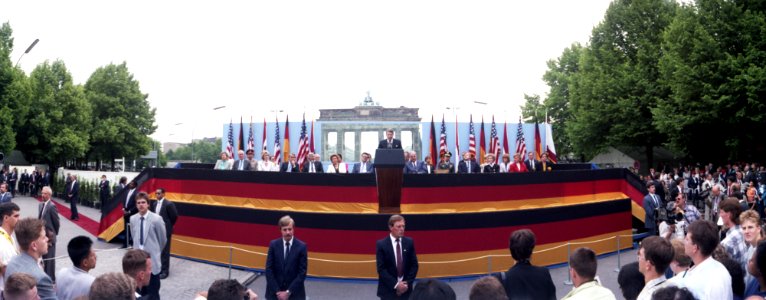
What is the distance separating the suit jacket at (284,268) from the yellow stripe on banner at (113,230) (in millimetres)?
8645

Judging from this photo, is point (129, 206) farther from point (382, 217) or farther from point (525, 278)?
point (525, 278)

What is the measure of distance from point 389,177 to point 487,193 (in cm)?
235

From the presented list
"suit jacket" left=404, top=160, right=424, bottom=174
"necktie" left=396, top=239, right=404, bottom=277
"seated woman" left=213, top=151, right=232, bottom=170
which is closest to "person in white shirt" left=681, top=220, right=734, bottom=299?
"necktie" left=396, top=239, right=404, bottom=277

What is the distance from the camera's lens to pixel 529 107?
4903 centimetres

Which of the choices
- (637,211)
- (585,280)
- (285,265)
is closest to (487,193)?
(285,265)

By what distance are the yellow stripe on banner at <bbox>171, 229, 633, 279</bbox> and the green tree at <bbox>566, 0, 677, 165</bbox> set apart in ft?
74.1

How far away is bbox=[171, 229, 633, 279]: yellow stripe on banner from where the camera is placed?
1087cm

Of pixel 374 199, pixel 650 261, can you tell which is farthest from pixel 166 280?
pixel 650 261

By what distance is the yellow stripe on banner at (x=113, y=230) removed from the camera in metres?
14.2

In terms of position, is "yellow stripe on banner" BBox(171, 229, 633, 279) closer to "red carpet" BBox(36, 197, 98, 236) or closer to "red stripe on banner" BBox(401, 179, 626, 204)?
"red stripe on banner" BBox(401, 179, 626, 204)

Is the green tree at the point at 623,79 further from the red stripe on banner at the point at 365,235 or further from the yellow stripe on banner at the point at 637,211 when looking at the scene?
the red stripe on banner at the point at 365,235

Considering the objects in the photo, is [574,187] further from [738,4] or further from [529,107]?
[529,107]

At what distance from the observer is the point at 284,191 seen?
38.2 ft

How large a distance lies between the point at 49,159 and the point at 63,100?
4.64 meters
